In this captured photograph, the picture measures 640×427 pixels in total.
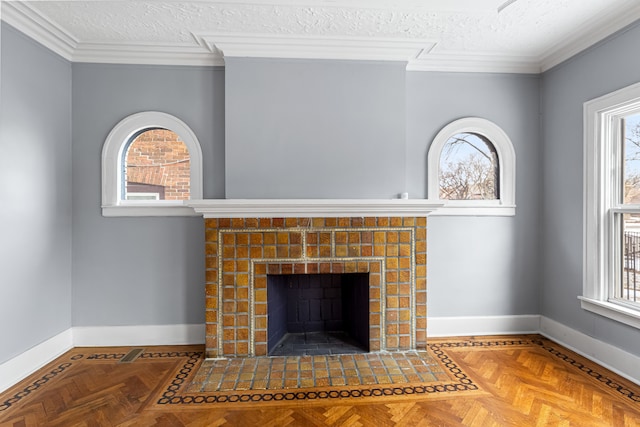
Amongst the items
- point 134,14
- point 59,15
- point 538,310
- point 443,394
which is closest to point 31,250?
point 59,15

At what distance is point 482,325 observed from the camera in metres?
3.24

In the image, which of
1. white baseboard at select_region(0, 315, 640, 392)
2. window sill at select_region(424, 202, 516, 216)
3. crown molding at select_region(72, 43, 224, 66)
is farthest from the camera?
window sill at select_region(424, 202, 516, 216)

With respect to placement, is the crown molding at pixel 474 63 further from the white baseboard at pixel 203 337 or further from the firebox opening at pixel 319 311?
the white baseboard at pixel 203 337

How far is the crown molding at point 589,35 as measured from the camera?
2346 millimetres

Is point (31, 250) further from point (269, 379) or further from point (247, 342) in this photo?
point (269, 379)

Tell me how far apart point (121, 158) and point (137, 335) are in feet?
5.20

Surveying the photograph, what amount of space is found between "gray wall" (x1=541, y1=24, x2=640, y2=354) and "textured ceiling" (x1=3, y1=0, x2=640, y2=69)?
0.18m

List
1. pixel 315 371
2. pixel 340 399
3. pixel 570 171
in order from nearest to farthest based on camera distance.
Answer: pixel 340 399
pixel 315 371
pixel 570 171

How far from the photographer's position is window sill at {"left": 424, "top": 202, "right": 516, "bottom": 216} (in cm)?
320

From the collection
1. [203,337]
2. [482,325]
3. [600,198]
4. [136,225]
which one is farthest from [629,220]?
[136,225]

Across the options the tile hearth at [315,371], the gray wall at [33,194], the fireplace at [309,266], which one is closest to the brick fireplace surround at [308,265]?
the fireplace at [309,266]

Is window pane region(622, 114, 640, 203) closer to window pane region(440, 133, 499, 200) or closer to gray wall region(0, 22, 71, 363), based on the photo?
window pane region(440, 133, 499, 200)

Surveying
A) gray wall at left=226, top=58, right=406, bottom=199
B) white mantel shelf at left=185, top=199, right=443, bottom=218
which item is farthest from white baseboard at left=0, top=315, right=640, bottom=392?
gray wall at left=226, top=58, right=406, bottom=199

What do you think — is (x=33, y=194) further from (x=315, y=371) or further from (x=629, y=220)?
(x=629, y=220)
